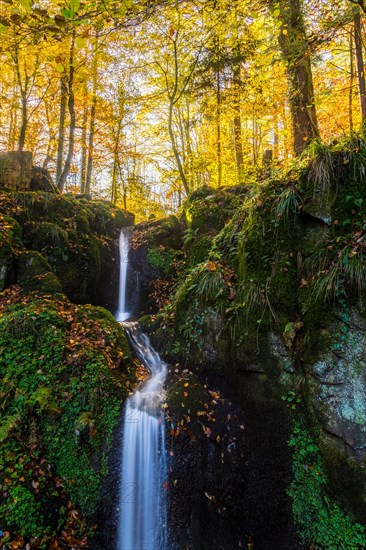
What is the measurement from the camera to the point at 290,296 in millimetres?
4086

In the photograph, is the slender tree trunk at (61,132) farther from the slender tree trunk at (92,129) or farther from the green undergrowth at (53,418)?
the green undergrowth at (53,418)

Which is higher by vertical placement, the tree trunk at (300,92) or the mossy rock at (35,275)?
the tree trunk at (300,92)

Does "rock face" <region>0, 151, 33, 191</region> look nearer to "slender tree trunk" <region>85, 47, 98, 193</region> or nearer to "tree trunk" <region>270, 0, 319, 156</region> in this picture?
Answer: "slender tree trunk" <region>85, 47, 98, 193</region>

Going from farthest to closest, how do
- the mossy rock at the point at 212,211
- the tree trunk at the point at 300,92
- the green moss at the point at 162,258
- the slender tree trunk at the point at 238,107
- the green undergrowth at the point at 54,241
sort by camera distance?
the slender tree trunk at the point at 238,107 < the green moss at the point at 162,258 < the mossy rock at the point at 212,211 < the green undergrowth at the point at 54,241 < the tree trunk at the point at 300,92

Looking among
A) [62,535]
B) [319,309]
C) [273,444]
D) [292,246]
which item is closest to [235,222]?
[292,246]

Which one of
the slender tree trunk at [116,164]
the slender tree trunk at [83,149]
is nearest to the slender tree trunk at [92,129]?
the slender tree trunk at [83,149]

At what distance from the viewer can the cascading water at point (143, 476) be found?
3.40 metres

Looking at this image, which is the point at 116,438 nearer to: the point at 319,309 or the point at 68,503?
the point at 68,503

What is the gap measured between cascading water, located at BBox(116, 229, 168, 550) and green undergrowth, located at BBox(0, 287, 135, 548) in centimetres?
25

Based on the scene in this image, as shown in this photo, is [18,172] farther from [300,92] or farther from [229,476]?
[229,476]

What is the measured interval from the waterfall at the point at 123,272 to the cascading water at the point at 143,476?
3531 mm

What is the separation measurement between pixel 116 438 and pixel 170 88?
11.3 metres

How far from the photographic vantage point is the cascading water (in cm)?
340

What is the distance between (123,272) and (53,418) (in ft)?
16.5
